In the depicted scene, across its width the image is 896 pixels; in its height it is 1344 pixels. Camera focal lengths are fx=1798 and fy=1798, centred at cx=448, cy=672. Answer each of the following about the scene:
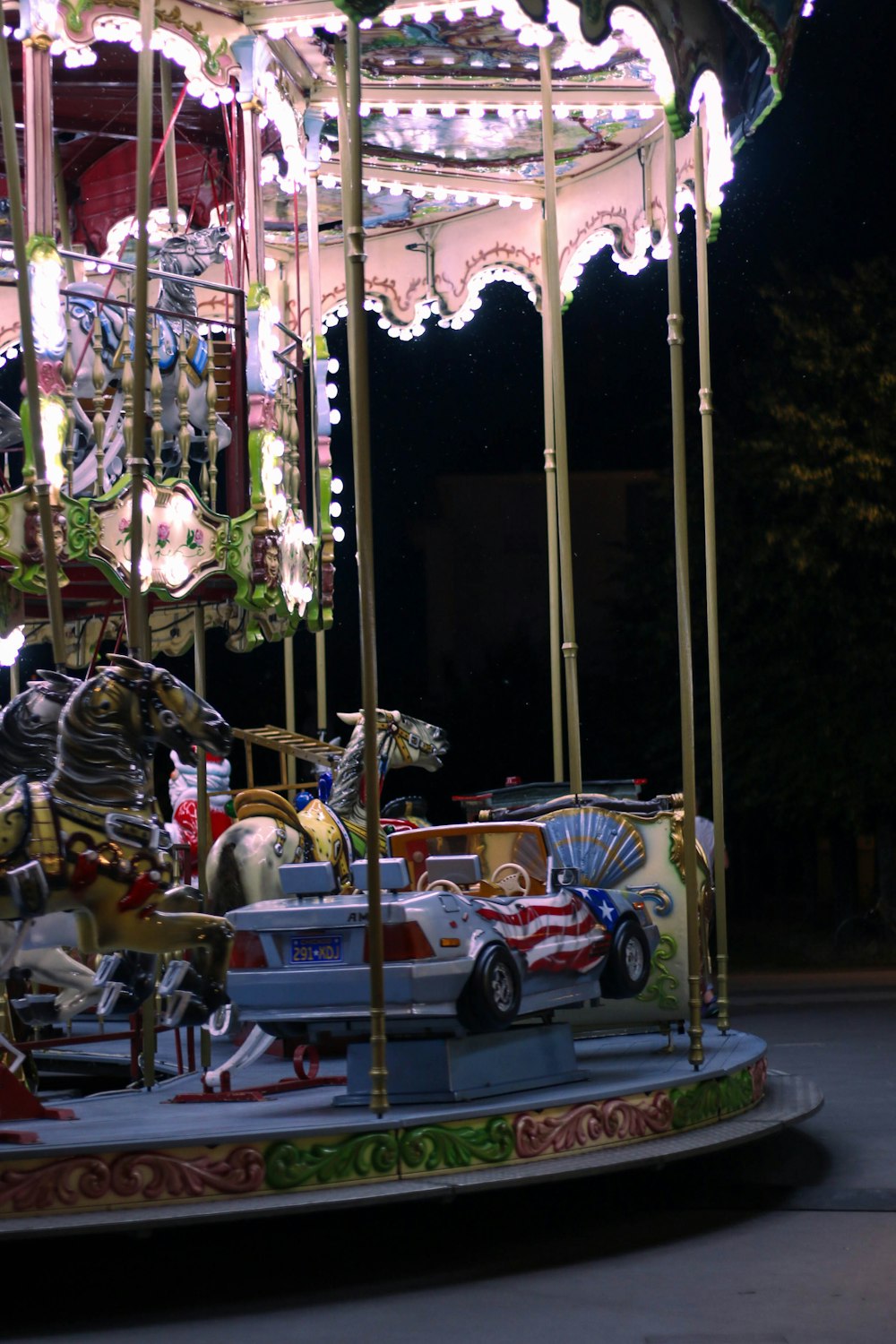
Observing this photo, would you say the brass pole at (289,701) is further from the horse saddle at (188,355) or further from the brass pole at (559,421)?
the brass pole at (559,421)

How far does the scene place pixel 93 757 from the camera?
7.54 m

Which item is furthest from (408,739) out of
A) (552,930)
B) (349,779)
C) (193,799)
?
(552,930)

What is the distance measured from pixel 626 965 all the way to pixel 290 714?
6786mm

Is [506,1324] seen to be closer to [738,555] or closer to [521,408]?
[738,555]

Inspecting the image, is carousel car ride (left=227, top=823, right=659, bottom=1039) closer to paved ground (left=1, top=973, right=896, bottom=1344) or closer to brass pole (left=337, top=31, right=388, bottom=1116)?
brass pole (left=337, top=31, right=388, bottom=1116)

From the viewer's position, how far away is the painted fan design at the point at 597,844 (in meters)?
10.3

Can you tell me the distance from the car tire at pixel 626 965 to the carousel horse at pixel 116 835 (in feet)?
7.43

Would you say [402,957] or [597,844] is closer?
[402,957]

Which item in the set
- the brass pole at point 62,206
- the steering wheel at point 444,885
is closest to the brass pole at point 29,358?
the steering wheel at point 444,885

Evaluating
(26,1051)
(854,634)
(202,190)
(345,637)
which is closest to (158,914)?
(26,1051)

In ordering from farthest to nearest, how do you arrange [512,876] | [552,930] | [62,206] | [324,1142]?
[62,206]
[512,876]
[552,930]
[324,1142]

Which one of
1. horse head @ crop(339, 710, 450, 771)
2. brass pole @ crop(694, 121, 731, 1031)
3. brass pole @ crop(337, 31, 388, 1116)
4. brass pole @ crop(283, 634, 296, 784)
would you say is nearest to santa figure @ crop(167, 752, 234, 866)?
brass pole @ crop(283, 634, 296, 784)

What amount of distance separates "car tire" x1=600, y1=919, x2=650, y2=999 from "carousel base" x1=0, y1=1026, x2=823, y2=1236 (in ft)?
1.29

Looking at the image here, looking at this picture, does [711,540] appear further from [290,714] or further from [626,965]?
[290,714]
